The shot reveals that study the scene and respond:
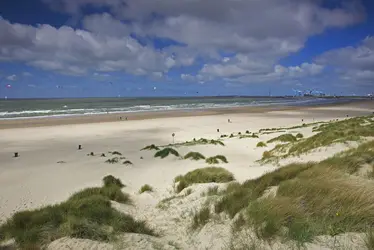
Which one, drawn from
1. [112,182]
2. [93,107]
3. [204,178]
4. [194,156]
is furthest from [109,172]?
[93,107]

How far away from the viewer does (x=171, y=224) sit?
537cm

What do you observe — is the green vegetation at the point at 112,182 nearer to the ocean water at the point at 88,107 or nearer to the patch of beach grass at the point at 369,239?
the patch of beach grass at the point at 369,239

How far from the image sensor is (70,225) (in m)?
4.70

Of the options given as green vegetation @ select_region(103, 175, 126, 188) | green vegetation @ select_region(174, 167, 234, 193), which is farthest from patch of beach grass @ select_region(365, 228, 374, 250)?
green vegetation @ select_region(103, 175, 126, 188)

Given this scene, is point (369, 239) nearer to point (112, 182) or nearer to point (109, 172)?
point (112, 182)

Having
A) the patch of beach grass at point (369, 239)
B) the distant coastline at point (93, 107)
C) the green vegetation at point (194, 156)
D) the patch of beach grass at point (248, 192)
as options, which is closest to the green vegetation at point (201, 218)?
the patch of beach grass at point (248, 192)

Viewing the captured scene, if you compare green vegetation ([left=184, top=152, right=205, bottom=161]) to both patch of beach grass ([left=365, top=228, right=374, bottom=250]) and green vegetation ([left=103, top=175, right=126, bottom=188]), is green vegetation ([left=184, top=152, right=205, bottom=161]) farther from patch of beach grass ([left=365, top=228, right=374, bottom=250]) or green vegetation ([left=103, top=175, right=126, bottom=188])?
patch of beach grass ([left=365, top=228, right=374, bottom=250])

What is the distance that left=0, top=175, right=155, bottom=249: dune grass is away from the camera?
178 inches

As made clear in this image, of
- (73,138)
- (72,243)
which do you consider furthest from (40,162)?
(72,243)

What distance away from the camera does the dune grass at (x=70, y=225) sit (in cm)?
453

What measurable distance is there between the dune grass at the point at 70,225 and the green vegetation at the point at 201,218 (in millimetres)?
787

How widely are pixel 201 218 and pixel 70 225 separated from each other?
2311 millimetres

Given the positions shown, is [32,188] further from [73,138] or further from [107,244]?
[73,138]

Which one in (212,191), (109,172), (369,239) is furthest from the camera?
(109,172)
